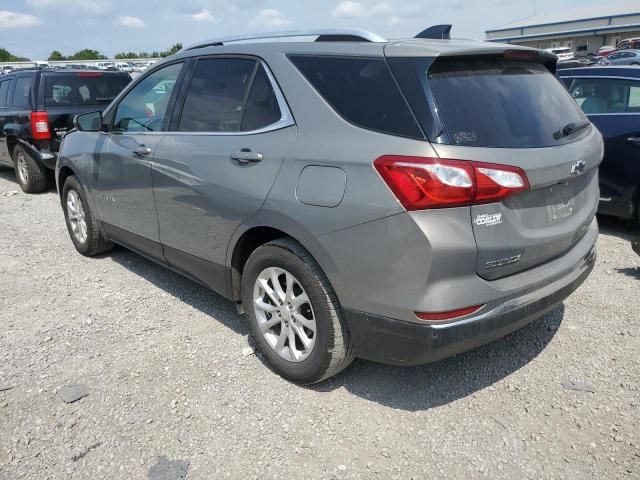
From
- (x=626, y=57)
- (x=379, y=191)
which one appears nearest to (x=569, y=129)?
(x=379, y=191)

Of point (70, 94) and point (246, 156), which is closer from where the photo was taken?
point (246, 156)

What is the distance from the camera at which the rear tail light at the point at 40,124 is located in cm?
787

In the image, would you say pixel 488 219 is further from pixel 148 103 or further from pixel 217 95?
pixel 148 103

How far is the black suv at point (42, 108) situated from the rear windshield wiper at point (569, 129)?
7.01 meters

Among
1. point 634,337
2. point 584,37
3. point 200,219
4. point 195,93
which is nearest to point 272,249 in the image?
point 200,219

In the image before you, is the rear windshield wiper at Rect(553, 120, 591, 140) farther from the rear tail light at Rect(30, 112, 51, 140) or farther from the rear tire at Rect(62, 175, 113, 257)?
the rear tail light at Rect(30, 112, 51, 140)

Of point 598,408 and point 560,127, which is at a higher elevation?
point 560,127

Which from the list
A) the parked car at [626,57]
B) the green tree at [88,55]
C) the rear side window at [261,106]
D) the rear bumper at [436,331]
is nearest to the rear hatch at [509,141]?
the rear bumper at [436,331]

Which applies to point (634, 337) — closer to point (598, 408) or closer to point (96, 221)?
point (598, 408)

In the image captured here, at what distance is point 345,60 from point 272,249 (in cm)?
105

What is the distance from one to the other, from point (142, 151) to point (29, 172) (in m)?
5.39

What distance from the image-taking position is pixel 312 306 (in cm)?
288

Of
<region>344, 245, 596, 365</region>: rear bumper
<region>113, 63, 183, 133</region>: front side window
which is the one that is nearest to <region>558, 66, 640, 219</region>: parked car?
<region>344, 245, 596, 365</region>: rear bumper

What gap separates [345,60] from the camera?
9.26ft
